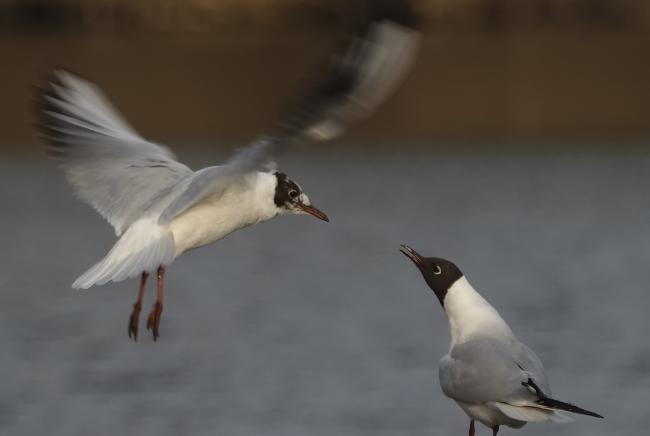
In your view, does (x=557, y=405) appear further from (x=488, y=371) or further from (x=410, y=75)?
(x=410, y=75)

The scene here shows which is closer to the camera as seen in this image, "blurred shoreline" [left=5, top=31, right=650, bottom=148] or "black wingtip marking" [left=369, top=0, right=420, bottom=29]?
"black wingtip marking" [left=369, top=0, right=420, bottom=29]

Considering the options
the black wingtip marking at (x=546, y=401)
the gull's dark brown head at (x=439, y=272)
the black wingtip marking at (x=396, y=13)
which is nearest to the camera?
the black wingtip marking at (x=396, y=13)

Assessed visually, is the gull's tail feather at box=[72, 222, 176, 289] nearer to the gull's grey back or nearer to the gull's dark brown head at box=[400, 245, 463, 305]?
the gull's dark brown head at box=[400, 245, 463, 305]

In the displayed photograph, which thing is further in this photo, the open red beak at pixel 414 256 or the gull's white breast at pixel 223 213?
the open red beak at pixel 414 256

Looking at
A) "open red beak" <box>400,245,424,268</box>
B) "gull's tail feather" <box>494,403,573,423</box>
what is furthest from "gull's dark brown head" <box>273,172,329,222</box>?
"gull's tail feather" <box>494,403,573,423</box>

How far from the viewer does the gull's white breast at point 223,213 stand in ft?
26.1

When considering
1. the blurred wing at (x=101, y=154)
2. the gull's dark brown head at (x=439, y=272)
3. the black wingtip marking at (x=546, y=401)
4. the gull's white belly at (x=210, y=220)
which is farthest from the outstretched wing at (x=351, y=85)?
the black wingtip marking at (x=546, y=401)

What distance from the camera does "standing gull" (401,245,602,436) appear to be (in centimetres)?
743

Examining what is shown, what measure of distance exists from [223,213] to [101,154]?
101cm

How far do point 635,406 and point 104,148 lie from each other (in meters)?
3.23

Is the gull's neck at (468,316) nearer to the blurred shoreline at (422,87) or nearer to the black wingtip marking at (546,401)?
the black wingtip marking at (546,401)

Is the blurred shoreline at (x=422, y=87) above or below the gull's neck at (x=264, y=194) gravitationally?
above

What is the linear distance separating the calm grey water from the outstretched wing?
100 inches

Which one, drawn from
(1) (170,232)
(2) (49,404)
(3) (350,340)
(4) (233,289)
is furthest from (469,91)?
(1) (170,232)
